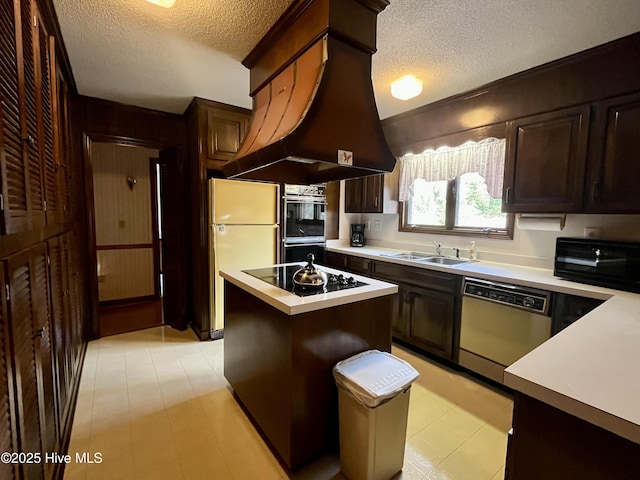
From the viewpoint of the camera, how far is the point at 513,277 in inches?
87.1

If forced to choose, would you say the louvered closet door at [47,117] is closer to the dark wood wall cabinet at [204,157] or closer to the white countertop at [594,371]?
the dark wood wall cabinet at [204,157]

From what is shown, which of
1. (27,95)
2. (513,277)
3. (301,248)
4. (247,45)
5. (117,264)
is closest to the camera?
(27,95)

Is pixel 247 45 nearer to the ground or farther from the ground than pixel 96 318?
farther from the ground

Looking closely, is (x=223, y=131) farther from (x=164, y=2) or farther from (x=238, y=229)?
(x=164, y=2)

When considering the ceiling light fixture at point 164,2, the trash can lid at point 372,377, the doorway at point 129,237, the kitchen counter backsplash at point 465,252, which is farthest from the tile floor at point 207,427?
the ceiling light fixture at point 164,2

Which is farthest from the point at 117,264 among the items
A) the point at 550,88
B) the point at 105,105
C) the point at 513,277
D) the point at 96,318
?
the point at 550,88

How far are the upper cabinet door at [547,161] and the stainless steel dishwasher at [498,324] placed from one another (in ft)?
2.25

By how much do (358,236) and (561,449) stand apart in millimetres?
3334

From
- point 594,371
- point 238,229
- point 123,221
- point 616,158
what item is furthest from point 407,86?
point 123,221

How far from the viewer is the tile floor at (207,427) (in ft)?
5.25

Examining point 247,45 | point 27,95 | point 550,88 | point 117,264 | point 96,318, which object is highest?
point 247,45

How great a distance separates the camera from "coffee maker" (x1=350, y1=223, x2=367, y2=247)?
4.11 m

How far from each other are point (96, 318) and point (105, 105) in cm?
216

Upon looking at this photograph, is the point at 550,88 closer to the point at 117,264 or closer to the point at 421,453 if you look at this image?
the point at 421,453
